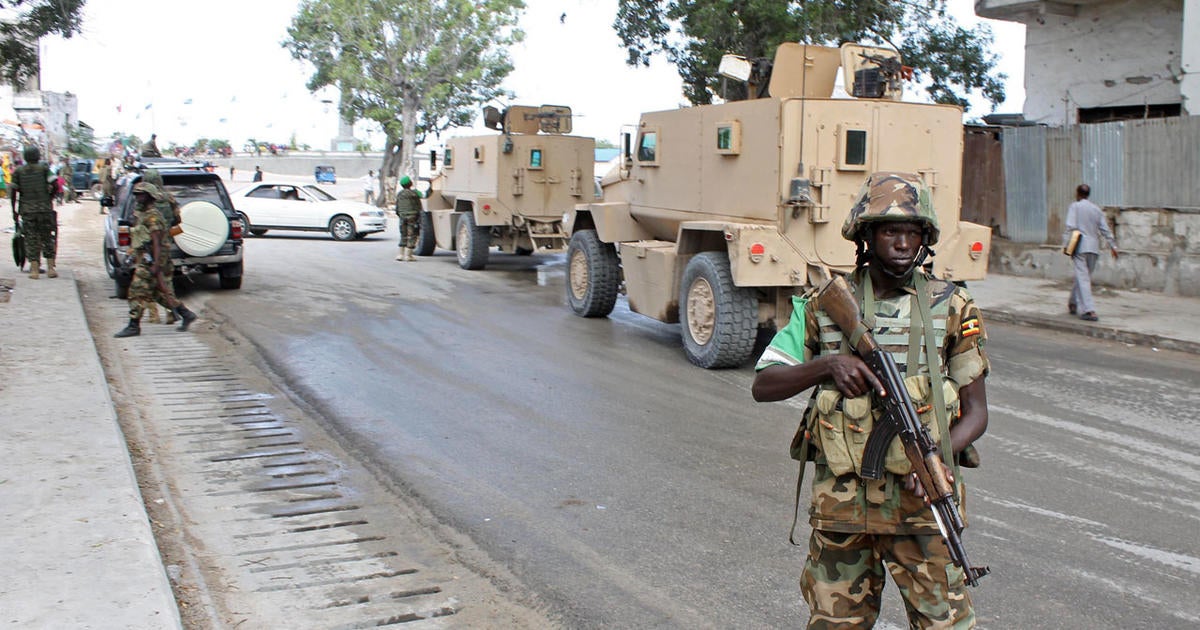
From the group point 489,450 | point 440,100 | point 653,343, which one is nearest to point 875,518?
point 489,450

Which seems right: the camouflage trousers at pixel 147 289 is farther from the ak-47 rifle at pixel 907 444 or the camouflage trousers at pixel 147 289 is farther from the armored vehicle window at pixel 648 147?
the ak-47 rifle at pixel 907 444

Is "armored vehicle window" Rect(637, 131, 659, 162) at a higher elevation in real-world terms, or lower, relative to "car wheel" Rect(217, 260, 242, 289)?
higher

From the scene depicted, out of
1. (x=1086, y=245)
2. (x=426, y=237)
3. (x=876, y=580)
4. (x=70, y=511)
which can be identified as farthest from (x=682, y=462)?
(x=426, y=237)

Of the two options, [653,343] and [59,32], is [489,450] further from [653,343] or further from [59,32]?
[59,32]

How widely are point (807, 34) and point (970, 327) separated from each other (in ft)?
56.6

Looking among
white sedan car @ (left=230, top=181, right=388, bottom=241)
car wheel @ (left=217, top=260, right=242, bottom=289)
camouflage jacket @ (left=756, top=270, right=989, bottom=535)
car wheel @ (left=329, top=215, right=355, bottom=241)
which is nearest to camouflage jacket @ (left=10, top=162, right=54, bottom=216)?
car wheel @ (left=217, top=260, right=242, bottom=289)

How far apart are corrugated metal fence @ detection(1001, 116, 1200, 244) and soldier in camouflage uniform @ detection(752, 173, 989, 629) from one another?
13.2 m

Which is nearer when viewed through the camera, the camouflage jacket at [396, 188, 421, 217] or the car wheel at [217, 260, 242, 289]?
the car wheel at [217, 260, 242, 289]

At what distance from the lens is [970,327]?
9.34 feet

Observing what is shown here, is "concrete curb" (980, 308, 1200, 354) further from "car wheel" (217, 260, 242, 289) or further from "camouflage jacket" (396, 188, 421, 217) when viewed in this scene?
"camouflage jacket" (396, 188, 421, 217)

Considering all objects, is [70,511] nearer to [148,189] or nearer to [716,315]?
[716,315]

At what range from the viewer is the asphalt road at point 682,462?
14.4 ft

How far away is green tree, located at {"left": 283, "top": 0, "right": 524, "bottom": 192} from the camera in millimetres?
37531

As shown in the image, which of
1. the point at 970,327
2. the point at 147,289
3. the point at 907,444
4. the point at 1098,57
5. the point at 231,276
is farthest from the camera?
the point at 1098,57
